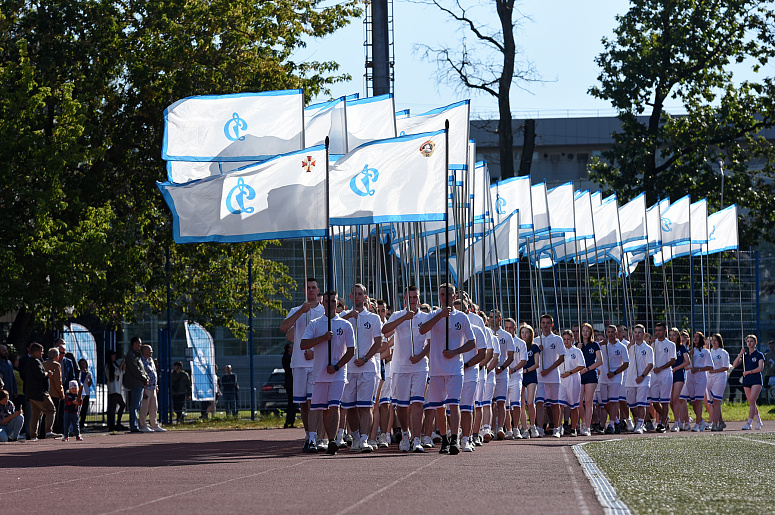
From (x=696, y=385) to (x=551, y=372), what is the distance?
4070 millimetres

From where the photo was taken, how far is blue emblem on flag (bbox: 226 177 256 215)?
53.6 feet

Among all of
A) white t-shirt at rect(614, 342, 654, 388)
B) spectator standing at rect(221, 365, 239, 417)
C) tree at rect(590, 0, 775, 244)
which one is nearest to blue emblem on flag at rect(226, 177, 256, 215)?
white t-shirt at rect(614, 342, 654, 388)

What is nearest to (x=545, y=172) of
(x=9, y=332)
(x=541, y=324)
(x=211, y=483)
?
(x=9, y=332)

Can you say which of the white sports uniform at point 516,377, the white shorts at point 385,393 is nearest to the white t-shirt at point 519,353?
the white sports uniform at point 516,377

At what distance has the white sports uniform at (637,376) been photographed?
72.8ft

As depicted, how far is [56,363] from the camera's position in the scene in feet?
69.9

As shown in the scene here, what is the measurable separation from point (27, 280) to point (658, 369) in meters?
13.2

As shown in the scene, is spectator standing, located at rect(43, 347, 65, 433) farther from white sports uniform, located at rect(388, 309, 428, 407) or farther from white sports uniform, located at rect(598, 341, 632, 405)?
white sports uniform, located at rect(598, 341, 632, 405)

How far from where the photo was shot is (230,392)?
92.2 ft

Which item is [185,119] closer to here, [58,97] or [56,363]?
[56,363]

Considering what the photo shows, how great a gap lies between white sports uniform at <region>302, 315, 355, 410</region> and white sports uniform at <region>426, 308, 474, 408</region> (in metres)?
1.04

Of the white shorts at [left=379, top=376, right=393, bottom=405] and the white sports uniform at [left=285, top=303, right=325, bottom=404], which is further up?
the white sports uniform at [left=285, top=303, right=325, bottom=404]

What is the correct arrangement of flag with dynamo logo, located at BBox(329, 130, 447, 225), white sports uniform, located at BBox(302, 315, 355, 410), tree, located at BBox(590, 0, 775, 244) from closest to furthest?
white sports uniform, located at BBox(302, 315, 355, 410), flag with dynamo logo, located at BBox(329, 130, 447, 225), tree, located at BBox(590, 0, 775, 244)

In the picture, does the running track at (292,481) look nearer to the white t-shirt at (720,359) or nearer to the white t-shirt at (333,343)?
the white t-shirt at (333,343)
